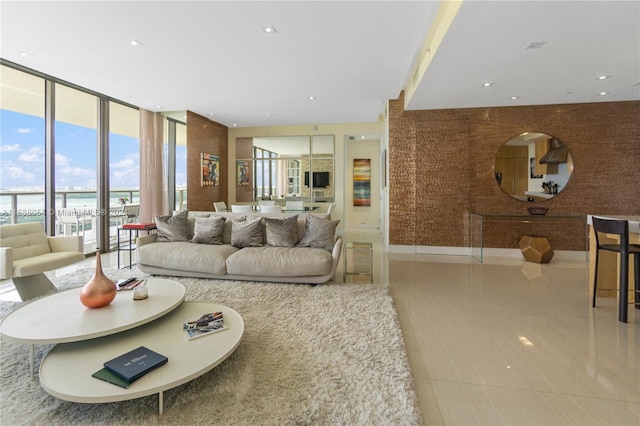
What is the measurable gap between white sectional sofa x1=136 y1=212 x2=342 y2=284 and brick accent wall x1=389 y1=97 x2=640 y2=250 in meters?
2.36

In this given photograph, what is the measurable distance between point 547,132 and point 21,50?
26.0 ft

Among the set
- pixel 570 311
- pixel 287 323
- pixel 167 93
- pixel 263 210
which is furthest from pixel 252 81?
pixel 570 311

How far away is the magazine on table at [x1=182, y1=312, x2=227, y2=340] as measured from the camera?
1.97m

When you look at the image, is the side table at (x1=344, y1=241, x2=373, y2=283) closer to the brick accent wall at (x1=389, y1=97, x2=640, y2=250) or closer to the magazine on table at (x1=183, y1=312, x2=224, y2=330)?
the brick accent wall at (x1=389, y1=97, x2=640, y2=250)

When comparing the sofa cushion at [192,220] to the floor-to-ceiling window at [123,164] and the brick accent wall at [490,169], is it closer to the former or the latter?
the floor-to-ceiling window at [123,164]

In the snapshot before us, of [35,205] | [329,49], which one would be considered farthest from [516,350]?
[35,205]

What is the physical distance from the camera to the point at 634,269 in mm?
3016

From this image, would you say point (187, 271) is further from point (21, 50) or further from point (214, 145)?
point (214, 145)

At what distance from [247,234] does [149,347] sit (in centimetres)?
227

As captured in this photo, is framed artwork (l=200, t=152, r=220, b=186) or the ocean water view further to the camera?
framed artwork (l=200, t=152, r=220, b=186)

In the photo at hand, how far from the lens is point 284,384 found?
1800 mm

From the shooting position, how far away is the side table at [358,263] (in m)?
3.99

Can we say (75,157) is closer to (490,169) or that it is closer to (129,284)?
(129,284)

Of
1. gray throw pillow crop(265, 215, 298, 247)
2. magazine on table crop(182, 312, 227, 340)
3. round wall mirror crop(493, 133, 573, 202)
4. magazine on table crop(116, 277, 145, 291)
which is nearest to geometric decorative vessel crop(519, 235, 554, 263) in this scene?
round wall mirror crop(493, 133, 573, 202)
